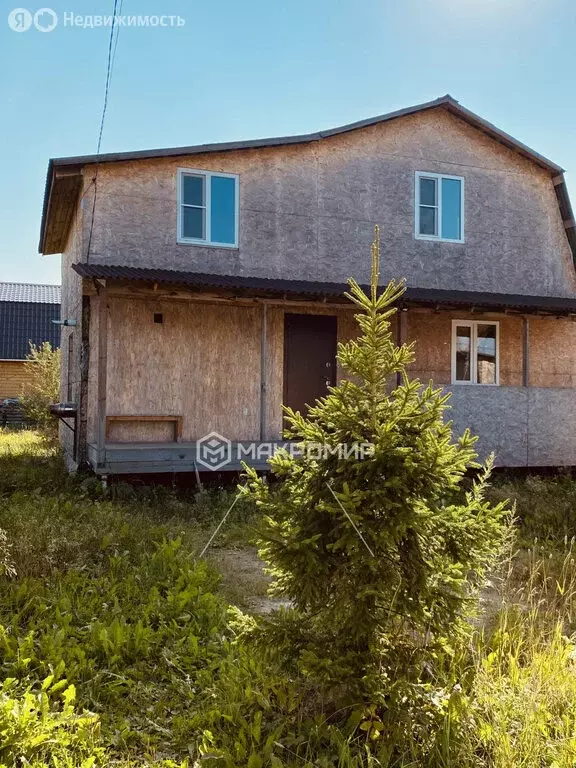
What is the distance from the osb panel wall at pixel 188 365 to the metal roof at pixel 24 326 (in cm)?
2013

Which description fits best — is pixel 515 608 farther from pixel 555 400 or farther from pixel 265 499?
pixel 555 400

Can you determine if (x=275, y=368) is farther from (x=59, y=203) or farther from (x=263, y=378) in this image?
(x=59, y=203)

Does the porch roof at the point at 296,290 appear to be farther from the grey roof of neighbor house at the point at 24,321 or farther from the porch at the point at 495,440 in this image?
the grey roof of neighbor house at the point at 24,321

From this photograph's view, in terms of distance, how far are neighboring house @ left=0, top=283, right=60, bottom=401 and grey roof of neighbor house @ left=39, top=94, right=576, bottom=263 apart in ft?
47.4

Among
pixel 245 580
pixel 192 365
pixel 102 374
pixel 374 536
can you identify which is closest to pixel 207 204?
pixel 192 365

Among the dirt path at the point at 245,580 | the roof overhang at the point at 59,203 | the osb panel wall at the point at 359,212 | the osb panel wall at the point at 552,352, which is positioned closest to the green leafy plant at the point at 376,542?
the dirt path at the point at 245,580

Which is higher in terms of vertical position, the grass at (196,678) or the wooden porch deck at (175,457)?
the wooden porch deck at (175,457)

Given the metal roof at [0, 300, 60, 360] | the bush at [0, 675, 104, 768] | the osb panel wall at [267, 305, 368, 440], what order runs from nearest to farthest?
the bush at [0, 675, 104, 768]
the osb panel wall at [267, 305, 368, 440]
the metal roof at [0, 300, 60, 360]

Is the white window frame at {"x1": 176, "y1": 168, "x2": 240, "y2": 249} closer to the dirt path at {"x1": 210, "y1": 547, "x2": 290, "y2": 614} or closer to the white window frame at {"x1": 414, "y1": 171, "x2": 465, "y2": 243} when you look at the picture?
the white window frame at {"x1": 414, "y1": 171, "x2": 465, "y2": 243}

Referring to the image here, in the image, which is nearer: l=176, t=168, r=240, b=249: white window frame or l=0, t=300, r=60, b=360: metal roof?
l=176, t=168, r=240, b=249: white window frame

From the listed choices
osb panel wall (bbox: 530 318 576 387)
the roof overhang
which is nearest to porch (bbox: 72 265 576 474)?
osb panel wall (bbox: 530 318 576 387)

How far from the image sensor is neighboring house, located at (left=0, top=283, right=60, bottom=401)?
29.2 m

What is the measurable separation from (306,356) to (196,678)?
885 centimetres

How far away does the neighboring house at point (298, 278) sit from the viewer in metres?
11.3
